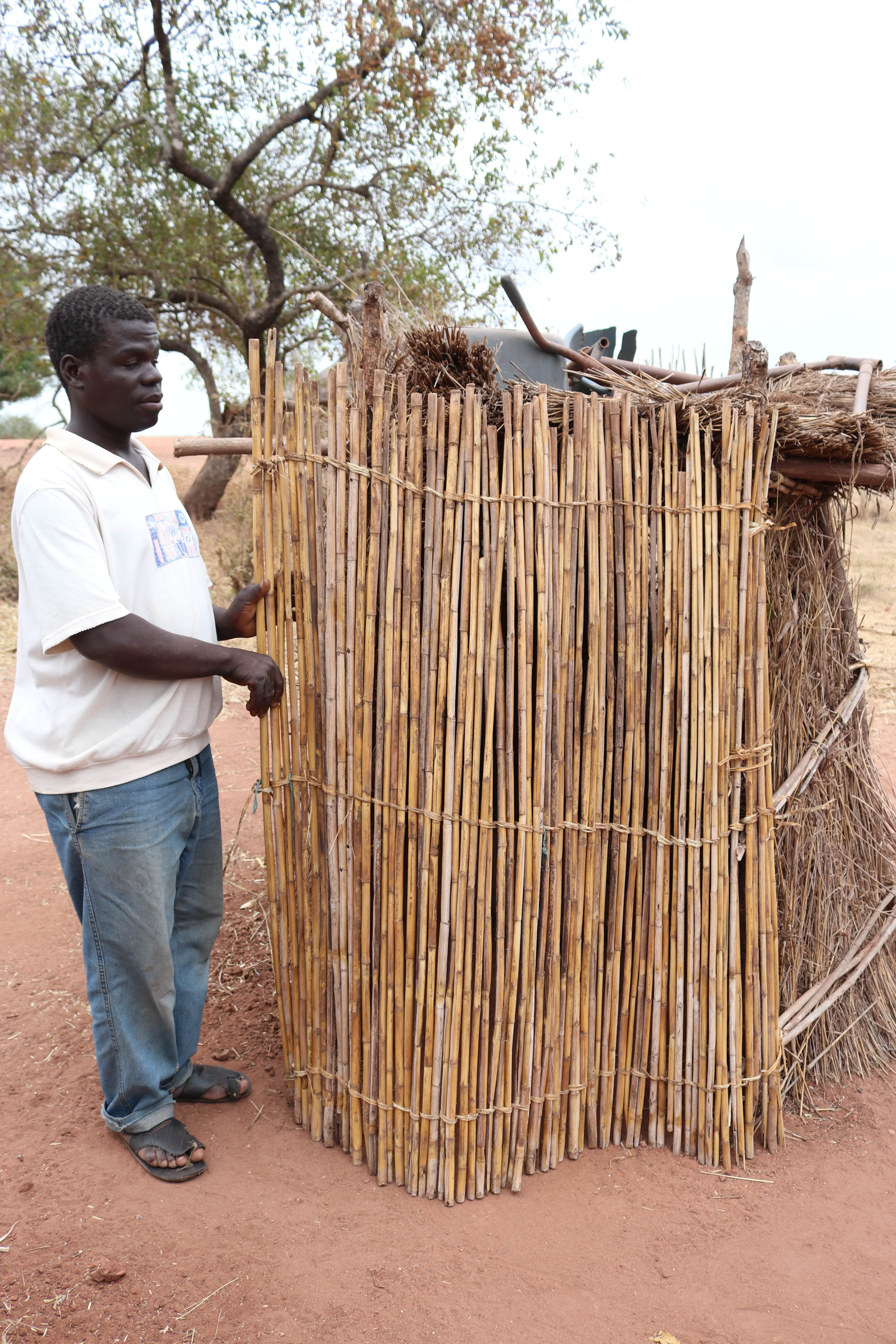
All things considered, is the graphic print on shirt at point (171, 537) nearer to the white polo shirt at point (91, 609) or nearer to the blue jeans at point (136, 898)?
the white polo shirt at point (91, 609)

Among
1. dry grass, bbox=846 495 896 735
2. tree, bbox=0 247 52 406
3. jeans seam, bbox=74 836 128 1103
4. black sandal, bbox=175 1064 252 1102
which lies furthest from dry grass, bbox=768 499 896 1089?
tree, bbox=0 247 52 406

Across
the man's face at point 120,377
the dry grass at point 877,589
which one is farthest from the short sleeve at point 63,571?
the dry grass at point 877,589

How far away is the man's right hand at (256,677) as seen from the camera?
6.85 feet

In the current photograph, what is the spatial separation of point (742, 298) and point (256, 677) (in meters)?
1.77

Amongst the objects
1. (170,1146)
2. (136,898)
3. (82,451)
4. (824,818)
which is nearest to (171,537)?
(82,451)

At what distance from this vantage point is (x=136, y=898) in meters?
→ 2.10

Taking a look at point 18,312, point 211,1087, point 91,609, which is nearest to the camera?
point 91,609

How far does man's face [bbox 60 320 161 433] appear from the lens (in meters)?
1.99

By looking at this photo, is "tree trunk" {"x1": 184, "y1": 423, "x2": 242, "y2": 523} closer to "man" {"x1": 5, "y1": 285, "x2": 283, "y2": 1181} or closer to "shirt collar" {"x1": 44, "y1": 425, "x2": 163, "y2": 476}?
"man" {"x1": 5, "y1": 285, "x2": 283, "y2": 1181}

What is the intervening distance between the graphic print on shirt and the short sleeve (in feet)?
0.60

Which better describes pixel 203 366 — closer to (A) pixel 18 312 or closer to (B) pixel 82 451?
(A) pixel 18 312

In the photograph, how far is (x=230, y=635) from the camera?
93.3 inches

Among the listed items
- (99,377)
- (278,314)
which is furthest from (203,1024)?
(278,314)

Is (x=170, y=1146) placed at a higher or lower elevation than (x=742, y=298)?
lower
